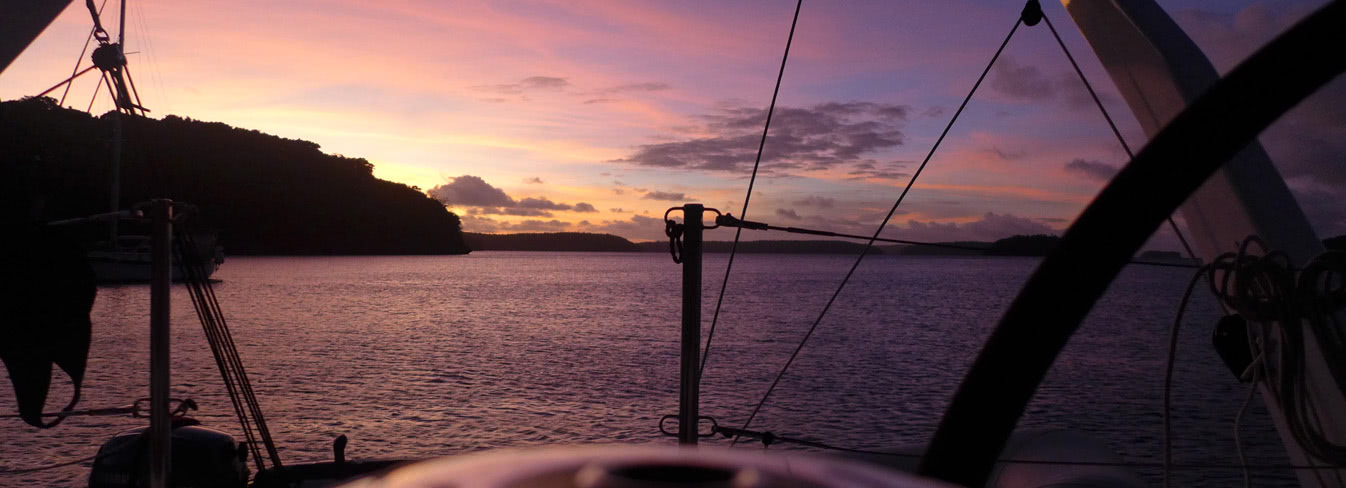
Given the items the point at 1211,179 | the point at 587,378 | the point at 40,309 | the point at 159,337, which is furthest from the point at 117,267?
the point at 1211,179

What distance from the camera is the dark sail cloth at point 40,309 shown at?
4090 mm

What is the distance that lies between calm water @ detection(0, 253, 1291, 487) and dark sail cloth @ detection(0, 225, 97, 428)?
17.0 meters

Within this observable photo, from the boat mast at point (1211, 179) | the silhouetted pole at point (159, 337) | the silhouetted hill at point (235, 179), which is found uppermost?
the silhouetted hill at point (235, 179)

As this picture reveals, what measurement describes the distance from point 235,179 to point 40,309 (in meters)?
162

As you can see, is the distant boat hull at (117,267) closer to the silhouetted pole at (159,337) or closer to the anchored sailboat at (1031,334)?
the silhouetted pole at (159,337)

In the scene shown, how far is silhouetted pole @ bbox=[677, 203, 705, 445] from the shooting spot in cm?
475

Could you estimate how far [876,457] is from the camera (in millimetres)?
6434

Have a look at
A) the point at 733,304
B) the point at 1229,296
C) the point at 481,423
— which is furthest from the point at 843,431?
the point at 733,304

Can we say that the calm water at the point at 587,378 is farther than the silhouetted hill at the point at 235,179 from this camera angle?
No

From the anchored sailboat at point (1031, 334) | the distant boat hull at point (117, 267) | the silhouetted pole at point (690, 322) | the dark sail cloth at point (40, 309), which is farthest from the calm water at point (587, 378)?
the anchored sailboat at point (1031, 334)

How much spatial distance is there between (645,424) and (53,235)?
2456 cm

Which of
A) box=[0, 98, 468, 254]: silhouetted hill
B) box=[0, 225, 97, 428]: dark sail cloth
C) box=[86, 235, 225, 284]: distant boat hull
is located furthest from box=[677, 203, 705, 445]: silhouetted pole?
box=[0, 98, 468, 254]: silhouetted hill

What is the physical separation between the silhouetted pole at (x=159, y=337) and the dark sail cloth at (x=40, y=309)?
33 centimetres

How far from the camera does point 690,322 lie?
483cm
